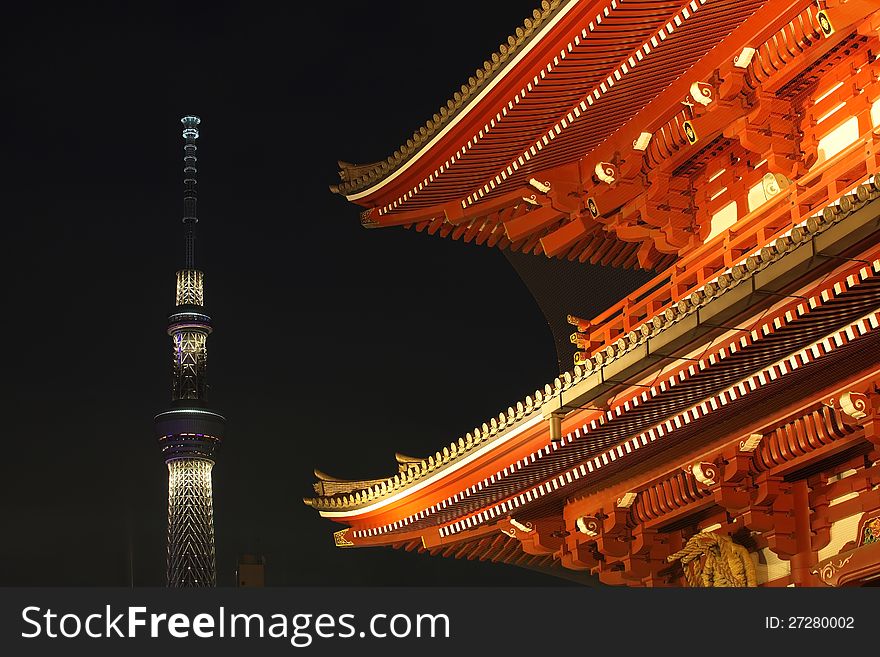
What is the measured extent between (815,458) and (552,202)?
5936mm

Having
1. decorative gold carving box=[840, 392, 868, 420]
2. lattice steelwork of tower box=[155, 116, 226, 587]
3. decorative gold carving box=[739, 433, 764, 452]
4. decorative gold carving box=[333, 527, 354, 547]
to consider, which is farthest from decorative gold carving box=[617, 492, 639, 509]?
lattice steelwork of tower box=[155, 116, 226, 587]

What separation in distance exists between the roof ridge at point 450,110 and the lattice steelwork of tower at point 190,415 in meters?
63.5

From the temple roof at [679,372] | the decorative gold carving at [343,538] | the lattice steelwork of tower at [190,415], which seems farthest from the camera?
the lattice steelwork of tower at [190,415]

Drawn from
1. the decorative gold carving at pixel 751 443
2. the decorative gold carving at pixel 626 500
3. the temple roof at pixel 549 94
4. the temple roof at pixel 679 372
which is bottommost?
the decorative gold carving at pixel 751 443

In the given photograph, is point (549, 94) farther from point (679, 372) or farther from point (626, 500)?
point (626, 500)

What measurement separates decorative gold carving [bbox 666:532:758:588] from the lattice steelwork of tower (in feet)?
221

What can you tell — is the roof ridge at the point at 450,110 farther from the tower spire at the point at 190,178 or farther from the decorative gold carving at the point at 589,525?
the tower spire at the point at 190,178

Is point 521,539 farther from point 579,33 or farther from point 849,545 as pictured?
point 579,33

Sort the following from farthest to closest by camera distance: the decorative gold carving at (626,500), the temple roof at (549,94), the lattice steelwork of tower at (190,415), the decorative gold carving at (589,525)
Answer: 1. the lattice steelwork of tower at (190,415)
2. the decorative gold carving at (589,525)
3. the decorative gold carving at (626,500)
4. the temple roof at (549,94)

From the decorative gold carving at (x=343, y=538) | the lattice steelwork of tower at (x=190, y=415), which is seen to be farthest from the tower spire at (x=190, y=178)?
the decorative gold carving at (x=343, y=538)

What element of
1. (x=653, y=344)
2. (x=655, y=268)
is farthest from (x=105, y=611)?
(x=655, y=268)

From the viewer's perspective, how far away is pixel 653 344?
1442 cm

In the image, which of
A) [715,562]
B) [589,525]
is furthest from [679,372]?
[589,525]

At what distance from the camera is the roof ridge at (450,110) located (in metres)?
Result: 16.9
